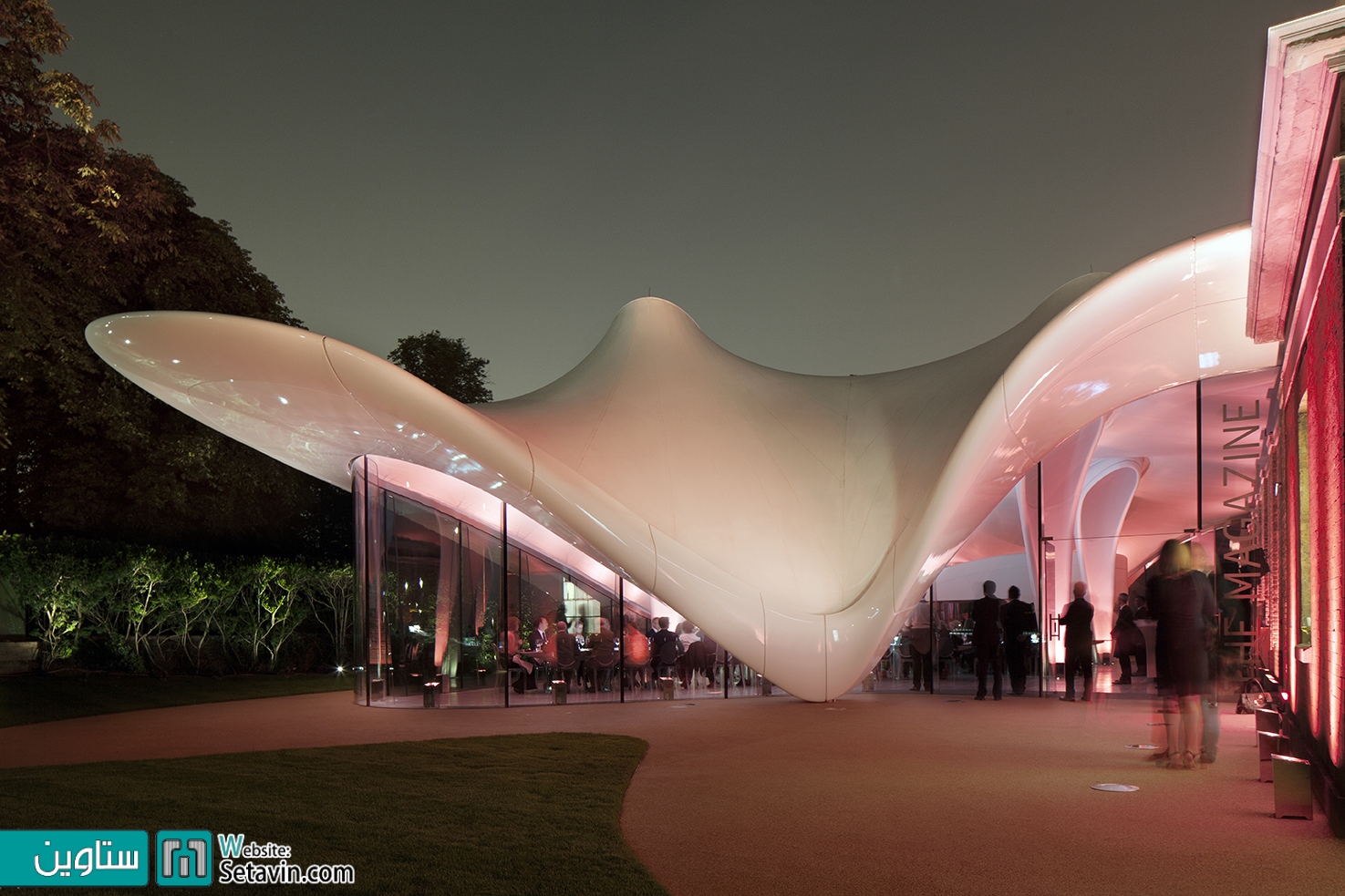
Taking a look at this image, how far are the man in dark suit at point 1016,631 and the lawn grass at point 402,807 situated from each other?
7338mm

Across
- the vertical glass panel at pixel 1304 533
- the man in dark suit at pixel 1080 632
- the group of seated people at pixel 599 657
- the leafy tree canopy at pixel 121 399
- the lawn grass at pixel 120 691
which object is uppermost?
the leafy tree canopy at pixel 121 399

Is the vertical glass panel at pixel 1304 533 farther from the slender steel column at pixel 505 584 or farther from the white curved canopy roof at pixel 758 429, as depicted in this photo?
the slender steel column at pixel 505 584

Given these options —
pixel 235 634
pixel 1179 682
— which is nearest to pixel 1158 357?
pixel 1179 682

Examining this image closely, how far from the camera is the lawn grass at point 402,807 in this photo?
4723 mm

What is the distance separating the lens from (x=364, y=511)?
1434 centimetres

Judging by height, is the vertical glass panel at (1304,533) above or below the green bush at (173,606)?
above

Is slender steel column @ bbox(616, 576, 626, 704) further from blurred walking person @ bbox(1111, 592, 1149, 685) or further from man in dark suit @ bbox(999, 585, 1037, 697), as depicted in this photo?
blurred walking person @ bbox(1111, 592, 1149, 685)

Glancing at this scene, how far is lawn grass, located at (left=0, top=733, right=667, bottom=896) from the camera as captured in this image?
4.72 metres

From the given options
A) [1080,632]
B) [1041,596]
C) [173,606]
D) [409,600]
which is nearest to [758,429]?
[1041,596]

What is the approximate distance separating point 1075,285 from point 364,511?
33.9ft

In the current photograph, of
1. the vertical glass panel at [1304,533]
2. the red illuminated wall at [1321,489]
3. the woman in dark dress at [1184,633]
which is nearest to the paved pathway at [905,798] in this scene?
the woman in dark dress at [1184,633]

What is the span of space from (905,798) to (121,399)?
720 inches

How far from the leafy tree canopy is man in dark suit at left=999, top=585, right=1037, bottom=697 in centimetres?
1311

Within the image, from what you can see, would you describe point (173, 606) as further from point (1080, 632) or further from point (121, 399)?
point (1080, 632)
